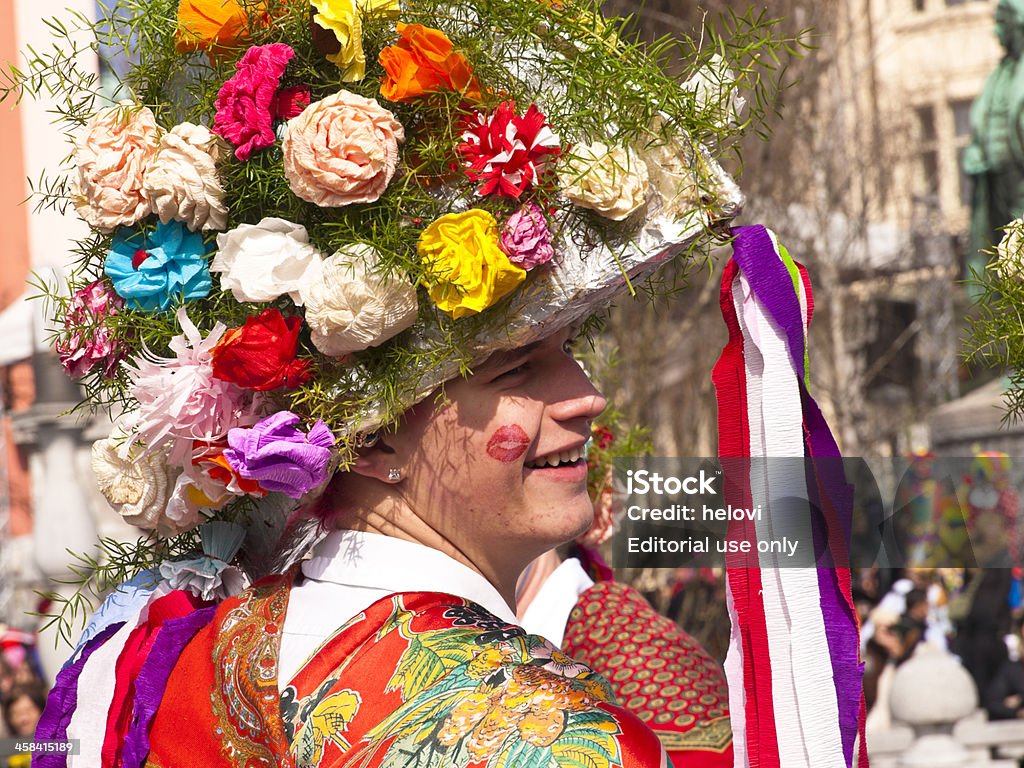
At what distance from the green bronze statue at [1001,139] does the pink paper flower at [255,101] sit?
6244mm

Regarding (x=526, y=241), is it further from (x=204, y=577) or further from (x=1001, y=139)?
(x=1001, y=139)

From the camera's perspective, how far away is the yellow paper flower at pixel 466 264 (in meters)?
1.85

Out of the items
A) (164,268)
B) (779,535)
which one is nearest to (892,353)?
(779,535)

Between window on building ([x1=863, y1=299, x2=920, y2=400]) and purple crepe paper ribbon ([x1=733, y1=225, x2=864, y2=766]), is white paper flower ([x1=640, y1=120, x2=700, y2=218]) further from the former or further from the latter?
window on building ([x1=863, y1=299, x2=920, y2=400])

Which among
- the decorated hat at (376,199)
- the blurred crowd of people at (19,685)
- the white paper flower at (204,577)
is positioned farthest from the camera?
the blurred crowd of people at (19,685)

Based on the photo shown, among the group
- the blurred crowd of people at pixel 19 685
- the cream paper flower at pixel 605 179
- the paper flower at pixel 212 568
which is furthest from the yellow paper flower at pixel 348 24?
the blurred crowd of people at pixel 19 685

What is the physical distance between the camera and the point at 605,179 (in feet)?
6.20

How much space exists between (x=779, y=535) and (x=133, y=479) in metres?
1.11

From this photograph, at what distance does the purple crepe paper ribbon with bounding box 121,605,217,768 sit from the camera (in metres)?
2.08

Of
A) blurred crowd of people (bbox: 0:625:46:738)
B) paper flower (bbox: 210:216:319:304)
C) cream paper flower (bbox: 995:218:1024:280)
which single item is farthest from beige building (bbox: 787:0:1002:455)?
paper flower (bbox: 210:216:319:304)

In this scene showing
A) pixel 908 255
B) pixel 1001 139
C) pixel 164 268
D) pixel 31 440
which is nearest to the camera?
pixel 164 268

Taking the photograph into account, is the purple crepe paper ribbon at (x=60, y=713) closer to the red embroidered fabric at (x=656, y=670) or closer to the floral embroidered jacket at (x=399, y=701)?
the floral embroidered jacket at (x=399, y=701)

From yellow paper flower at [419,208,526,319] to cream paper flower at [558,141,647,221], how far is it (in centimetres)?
13

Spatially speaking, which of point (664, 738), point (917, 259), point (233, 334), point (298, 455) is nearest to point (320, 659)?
point (298, 455)
